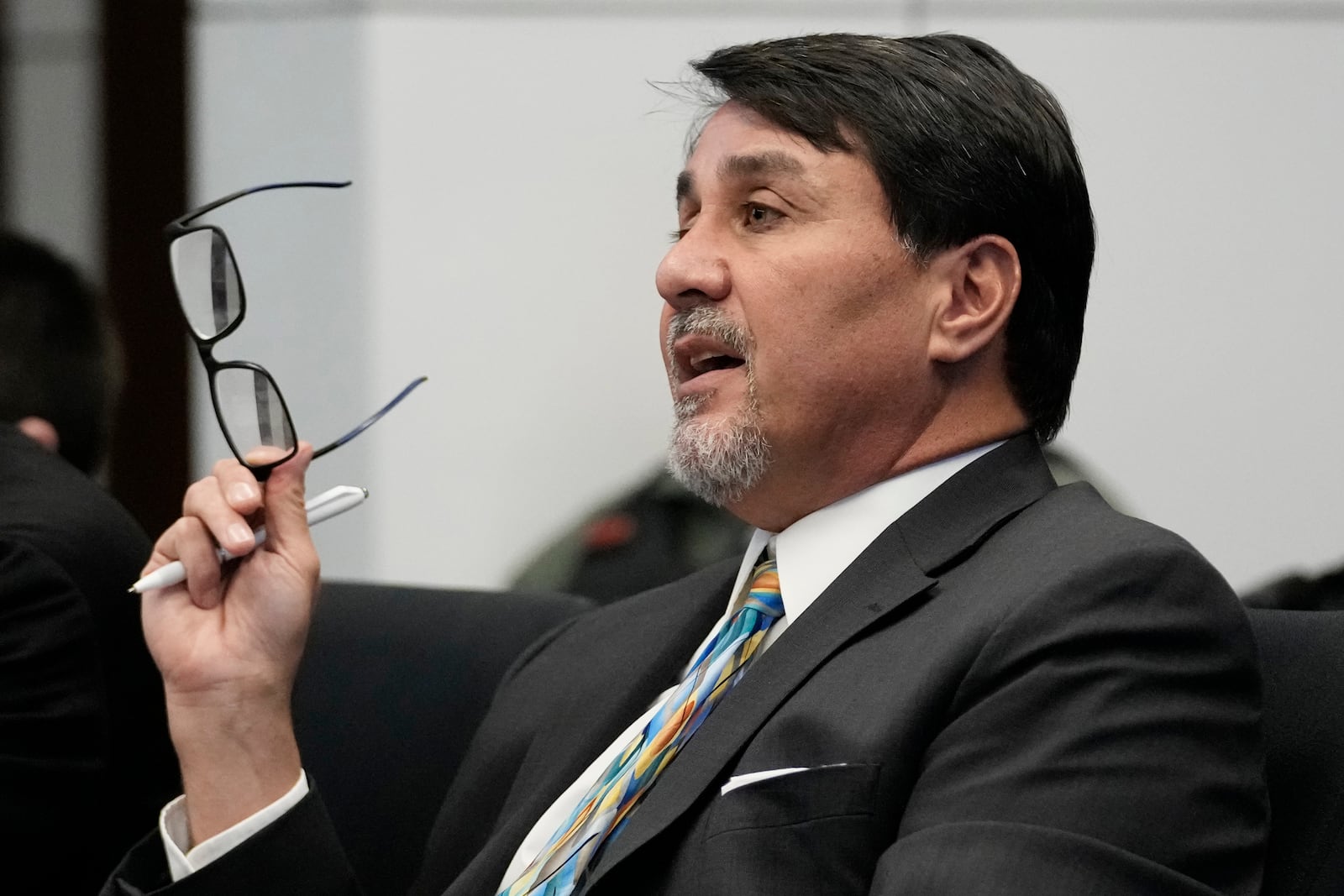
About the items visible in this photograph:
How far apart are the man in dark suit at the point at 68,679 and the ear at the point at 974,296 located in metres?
0.86

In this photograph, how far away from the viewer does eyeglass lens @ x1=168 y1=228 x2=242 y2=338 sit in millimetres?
1258

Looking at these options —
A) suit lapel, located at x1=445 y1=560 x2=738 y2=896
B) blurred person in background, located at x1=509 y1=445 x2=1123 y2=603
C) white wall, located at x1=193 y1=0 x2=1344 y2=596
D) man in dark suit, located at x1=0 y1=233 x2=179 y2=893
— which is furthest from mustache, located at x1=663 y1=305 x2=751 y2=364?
white wall, located at x1=193 y1=0 x2=1344 y2=596

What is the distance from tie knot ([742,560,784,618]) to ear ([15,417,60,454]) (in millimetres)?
897

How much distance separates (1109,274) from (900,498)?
87.6 inches

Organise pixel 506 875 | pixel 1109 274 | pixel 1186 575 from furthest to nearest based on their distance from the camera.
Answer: pixel 1109 274
pixel 506 875
pixel 1186 575

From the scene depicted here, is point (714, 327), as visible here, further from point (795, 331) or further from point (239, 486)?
point (239, 486)

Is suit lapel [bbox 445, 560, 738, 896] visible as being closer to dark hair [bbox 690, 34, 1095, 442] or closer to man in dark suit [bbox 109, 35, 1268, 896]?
man in dark suit [bbox 109, 35, 1268, 896]

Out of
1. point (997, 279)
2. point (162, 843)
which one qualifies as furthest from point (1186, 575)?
point (162, 843)

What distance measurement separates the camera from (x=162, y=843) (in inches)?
49.5

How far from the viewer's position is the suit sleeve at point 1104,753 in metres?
0.90

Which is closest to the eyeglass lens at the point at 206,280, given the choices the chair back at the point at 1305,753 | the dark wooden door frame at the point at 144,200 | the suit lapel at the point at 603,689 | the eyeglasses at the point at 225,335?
the eyeglasses at the point at 225,335

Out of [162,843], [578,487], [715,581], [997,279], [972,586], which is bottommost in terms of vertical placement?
[578,487]

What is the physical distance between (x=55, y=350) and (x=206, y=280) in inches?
24.2

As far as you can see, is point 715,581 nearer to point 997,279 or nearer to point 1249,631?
point 997,279
